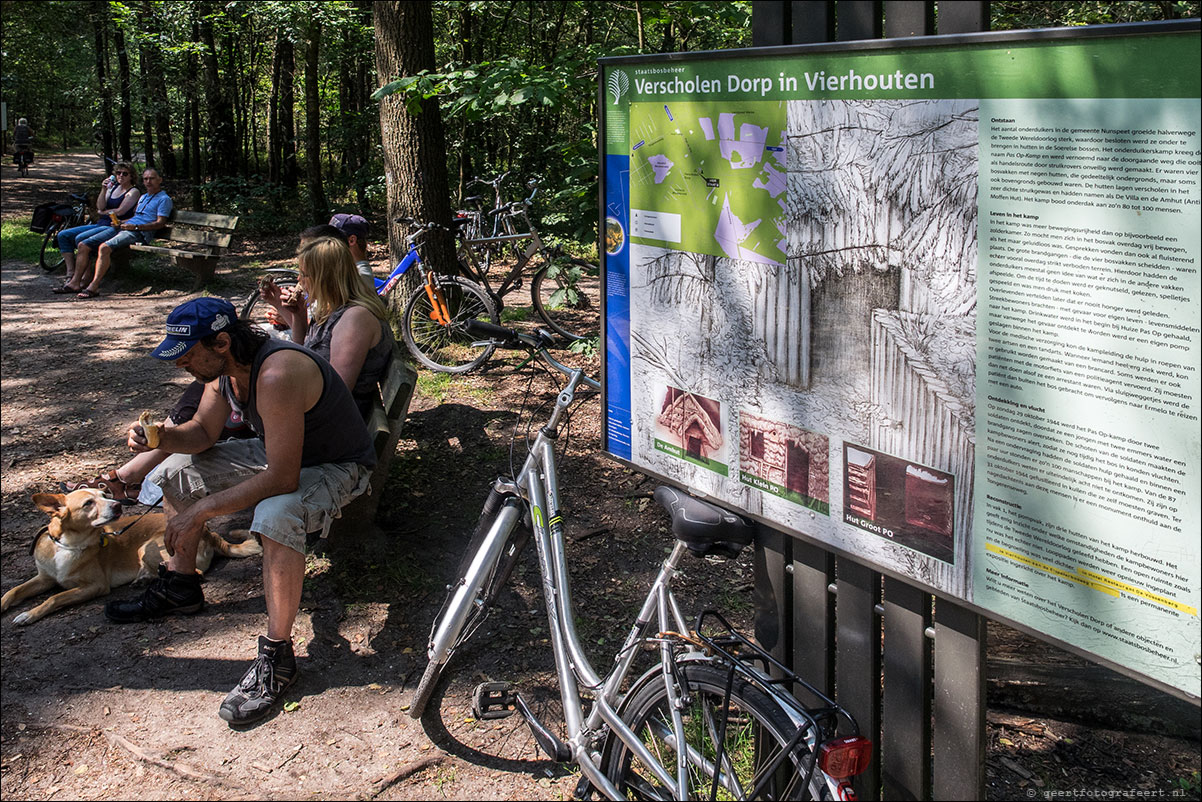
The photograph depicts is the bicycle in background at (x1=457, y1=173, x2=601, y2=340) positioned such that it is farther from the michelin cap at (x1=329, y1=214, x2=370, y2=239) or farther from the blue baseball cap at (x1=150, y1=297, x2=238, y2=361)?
the blue baseball cap at (x1=150, y1=297, x2=238, y2=361)

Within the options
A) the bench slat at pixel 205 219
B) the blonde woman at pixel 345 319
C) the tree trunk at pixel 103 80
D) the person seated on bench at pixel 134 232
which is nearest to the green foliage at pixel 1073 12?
the blonde woman at pixel 345 319

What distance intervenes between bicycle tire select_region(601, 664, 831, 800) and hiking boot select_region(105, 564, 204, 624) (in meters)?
2.44

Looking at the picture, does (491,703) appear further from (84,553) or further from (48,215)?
(48,215)

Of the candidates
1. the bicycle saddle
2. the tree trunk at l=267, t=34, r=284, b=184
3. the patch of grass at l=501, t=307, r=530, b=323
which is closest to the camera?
the bicycle saddle

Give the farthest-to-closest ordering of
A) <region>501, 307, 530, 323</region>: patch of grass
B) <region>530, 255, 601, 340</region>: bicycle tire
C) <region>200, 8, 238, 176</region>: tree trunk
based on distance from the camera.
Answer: <region>200, 8, 238, 176</region>: tree trunk
<region>501, 307, 530, 323</region>: patch of grass
<region>530, 255, 601, 340</region>: bicycle tire

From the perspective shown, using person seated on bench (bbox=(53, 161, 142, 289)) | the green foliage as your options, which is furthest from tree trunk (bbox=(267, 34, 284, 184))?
the green foliage

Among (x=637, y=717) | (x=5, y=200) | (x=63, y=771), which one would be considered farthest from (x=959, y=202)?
(x=5, y=200)

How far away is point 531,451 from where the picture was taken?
337 centimetres

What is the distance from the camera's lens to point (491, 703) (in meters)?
3.43

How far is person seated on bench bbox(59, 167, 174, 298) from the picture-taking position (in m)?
11.5

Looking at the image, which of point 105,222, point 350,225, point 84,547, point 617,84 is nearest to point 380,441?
point 84,547

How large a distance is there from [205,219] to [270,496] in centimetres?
956

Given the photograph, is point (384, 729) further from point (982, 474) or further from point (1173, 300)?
point (1173, 300)

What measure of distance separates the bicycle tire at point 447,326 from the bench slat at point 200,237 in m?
4.31
